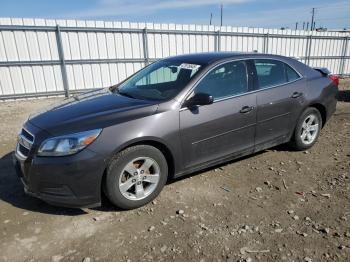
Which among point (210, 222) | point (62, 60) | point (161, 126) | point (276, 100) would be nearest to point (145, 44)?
point (62, 60)

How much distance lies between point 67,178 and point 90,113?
0.77m

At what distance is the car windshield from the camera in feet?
12.0

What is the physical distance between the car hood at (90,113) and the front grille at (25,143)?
0.46 ft

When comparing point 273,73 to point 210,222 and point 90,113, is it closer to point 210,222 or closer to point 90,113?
point 210,222

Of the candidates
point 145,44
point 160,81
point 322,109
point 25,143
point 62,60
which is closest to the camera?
point 25,143

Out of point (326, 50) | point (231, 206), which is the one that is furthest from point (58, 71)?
point (326, 50)

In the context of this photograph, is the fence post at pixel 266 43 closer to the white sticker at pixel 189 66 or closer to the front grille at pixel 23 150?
the white sticker at pixel 189 66

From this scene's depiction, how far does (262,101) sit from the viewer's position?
4.10m

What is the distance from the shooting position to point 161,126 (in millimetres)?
3297

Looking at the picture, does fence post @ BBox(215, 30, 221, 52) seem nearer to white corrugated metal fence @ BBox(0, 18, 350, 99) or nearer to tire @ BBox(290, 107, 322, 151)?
white corrugated metal fence @ BBox(0, 18, 350, 99)

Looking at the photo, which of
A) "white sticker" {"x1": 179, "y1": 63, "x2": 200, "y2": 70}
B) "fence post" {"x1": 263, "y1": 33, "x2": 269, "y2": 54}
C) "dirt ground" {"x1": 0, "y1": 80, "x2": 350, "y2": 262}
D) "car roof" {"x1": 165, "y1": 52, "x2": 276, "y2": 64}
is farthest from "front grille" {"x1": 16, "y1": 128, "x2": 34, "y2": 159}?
"fence post" {"x1": 263, "y1": 33, "x2": 269, "y2": 54}

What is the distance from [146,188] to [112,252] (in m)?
0.88

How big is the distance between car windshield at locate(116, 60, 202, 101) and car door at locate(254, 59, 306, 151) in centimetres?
105

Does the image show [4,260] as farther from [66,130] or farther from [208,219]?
[208,219]
